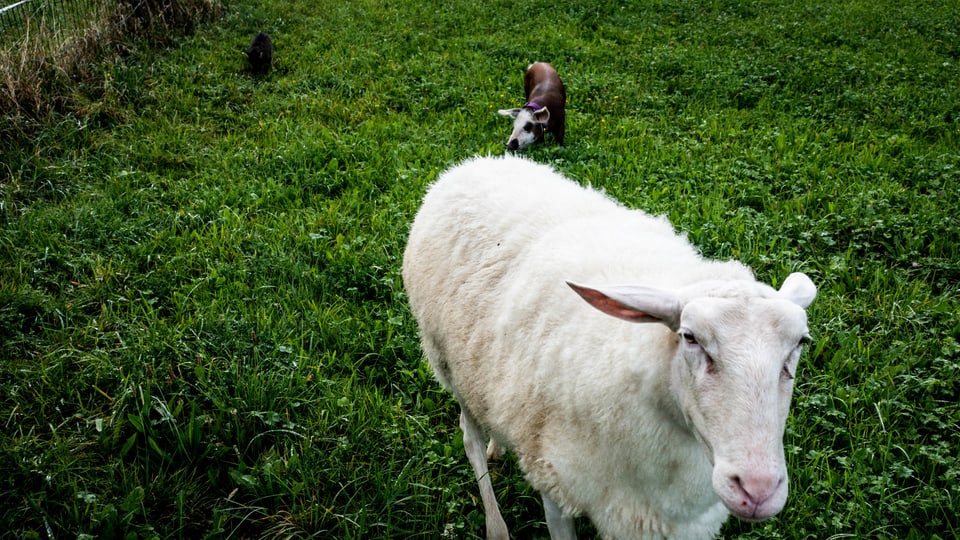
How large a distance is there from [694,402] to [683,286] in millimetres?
422

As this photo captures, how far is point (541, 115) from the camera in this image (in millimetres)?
6547

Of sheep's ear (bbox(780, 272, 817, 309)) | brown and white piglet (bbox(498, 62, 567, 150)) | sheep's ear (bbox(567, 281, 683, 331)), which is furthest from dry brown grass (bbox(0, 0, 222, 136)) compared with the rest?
sheep's ear (bbox(780, 272, 817, 309))

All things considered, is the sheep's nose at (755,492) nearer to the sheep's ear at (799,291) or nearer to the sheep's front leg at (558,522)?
the sheep's ear at (799,291)

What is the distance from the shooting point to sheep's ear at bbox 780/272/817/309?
68.9 inches

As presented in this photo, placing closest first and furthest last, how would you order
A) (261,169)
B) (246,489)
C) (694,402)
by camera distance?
(694,402) → (246,489) → (261,169)

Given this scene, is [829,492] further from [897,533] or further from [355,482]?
[355,482]

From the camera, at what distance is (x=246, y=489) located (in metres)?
2.61

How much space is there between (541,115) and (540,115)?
0.01 metres

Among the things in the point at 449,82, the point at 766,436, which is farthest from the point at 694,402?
the point at 449,82

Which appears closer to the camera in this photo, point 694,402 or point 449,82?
point 694,402

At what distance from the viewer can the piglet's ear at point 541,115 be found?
651 centimetres

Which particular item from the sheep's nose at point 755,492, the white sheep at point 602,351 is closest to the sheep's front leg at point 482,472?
the white sheep at point 602,351

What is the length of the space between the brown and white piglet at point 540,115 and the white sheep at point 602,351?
11.8 ft

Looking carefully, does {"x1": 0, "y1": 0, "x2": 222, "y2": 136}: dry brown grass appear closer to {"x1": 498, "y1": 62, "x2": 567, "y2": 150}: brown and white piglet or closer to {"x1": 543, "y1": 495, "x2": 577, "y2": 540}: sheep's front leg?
{"x1": 498, "y1": 62, "x2": 567, "y2": 150}: brown and white piglet
